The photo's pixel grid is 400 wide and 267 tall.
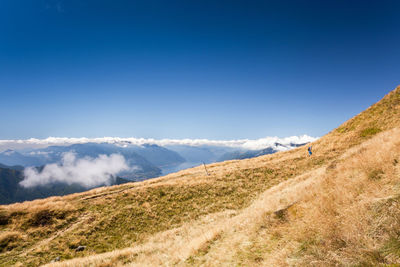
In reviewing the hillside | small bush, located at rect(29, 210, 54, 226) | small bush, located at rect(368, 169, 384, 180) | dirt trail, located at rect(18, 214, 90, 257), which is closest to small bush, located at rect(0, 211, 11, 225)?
the hillside

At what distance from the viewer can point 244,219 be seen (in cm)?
1098

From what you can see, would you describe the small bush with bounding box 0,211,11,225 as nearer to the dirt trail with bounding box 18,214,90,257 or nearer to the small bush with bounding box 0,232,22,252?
the small bush with bounding box 0,232,22,252

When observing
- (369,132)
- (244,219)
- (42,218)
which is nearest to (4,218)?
(42,218)

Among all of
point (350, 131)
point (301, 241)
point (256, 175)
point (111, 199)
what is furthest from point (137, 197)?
point (350, 131)

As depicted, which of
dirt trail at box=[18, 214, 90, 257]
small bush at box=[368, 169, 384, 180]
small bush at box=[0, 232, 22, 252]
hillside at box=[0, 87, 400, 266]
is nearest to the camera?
hillside at box=[0, 87, 400, 266]

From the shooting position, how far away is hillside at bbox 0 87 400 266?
4973mm

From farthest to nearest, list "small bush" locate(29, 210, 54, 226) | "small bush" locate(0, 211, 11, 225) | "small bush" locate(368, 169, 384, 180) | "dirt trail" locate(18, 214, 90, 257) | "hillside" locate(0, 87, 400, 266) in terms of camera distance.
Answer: "small bush" locate(29, 210, 54, 226) < "small bush" locate(0, 211, 11, 225) < "dirt trail" locate(18, 214, 90, 257) < "small bush" locate(368, 169, 384, 180) < "hillside" locate(0, 87, 400, 266)

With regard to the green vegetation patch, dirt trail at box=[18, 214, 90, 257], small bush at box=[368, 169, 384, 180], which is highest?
the green vegetation patch

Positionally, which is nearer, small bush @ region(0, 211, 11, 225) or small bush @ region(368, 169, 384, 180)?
small bush @ region(368, 169, 384, 180)

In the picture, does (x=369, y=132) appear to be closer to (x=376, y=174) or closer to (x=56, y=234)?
(x=376, y=174)

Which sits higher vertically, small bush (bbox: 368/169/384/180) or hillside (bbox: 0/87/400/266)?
small bush (bbox: 368/169/384/180)

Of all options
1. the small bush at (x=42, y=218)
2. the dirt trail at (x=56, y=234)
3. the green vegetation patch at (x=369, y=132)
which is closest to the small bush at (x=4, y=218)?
the small bush at (x=42, y=218)

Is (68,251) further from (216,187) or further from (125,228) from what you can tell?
(216,187)

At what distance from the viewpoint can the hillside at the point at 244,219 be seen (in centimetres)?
497
